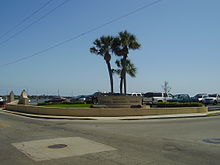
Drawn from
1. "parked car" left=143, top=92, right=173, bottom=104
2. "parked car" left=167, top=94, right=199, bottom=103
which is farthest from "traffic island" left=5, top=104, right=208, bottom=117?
"parked car" left=143, top=92, right=173, bottom=104

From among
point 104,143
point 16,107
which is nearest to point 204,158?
point 104,143

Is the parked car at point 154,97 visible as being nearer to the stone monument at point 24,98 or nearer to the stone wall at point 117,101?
the stone wall at point 117,101

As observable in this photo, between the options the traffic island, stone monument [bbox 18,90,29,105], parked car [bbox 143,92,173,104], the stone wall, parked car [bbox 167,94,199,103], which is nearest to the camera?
the traffic island

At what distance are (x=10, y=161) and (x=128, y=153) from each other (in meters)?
3.41

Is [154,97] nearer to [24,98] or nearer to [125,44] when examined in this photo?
[125,44]

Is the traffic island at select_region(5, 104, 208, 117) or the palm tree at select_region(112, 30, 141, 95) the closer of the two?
the traffic island at select_region(5, 104, 208, 117)

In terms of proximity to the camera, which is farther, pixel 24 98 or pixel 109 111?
pixel 24 98

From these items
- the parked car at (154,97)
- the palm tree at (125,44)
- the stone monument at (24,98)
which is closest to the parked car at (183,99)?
the parked car at (154,97)

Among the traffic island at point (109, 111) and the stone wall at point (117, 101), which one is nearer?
the traffic island at point (109, 111)

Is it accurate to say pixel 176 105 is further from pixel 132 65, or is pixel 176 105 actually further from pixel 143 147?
pixel 132 65

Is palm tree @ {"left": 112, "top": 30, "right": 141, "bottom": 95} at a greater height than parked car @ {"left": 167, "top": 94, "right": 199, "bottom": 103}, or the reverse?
palm tree @ {"left": 112, "top": 30, "right": 141, "bottom": 95}

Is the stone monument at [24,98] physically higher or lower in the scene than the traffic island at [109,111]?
higher

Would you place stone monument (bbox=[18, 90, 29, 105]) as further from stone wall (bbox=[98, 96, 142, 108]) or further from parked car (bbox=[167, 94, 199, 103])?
parked car (bbox=[167, 94, 199, 103])

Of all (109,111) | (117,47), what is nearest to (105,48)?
(117,47)
